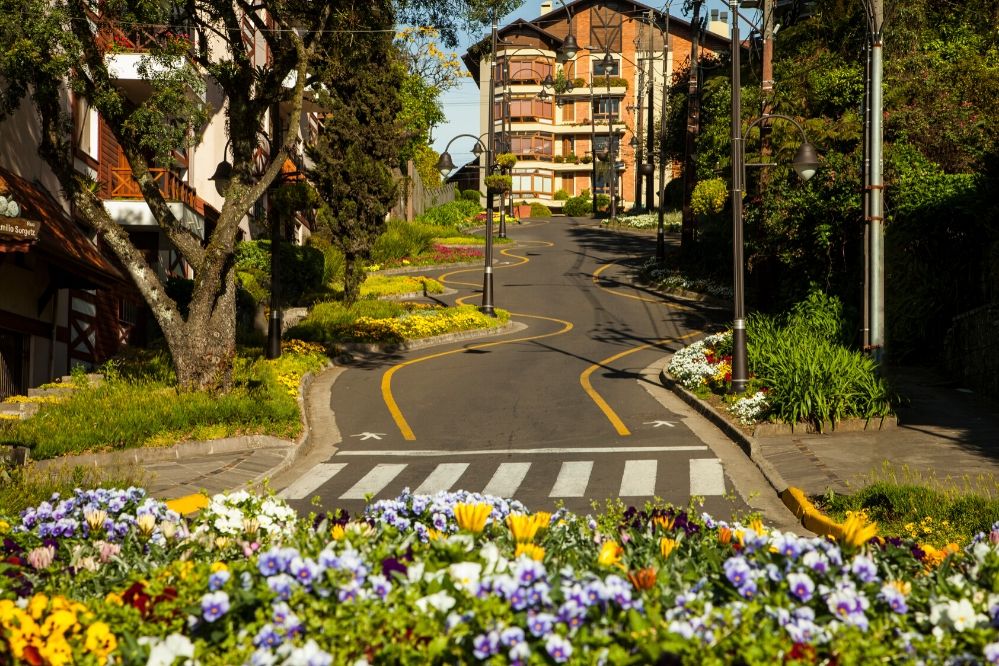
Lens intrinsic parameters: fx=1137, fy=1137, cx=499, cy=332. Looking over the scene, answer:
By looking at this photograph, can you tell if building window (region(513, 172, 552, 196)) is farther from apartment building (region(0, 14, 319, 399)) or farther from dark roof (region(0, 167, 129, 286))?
dark roof (region(0, 167, 129, 286))

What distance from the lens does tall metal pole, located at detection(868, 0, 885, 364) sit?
61.6 feet

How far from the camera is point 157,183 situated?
Answer: 27844 mm

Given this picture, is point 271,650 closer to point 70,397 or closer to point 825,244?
point 70,397

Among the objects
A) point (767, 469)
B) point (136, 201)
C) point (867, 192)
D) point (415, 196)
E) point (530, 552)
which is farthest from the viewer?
point (415, 196)

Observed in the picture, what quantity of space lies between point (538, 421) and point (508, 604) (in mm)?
15498

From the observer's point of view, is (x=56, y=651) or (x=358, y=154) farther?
(x=358, y=154)

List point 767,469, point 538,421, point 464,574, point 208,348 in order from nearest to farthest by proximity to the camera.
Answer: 1. point 464,574
2. point 767,469
3. point 208,348
4. point 538,421

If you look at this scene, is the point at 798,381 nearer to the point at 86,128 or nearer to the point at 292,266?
the point at 86,128

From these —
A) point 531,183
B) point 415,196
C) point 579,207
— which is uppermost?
point 531,183

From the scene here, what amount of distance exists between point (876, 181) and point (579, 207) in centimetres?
8107

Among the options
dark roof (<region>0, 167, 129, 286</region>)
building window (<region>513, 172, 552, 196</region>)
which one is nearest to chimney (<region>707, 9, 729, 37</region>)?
building window (<region>513, 172, 552, 196</region>)

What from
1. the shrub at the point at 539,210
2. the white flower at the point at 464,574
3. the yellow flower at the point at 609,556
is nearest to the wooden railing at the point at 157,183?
the yellow flower at the point at 609,556

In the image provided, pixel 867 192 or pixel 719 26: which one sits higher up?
pixel 719 26

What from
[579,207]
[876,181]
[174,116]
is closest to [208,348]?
[174,116]
